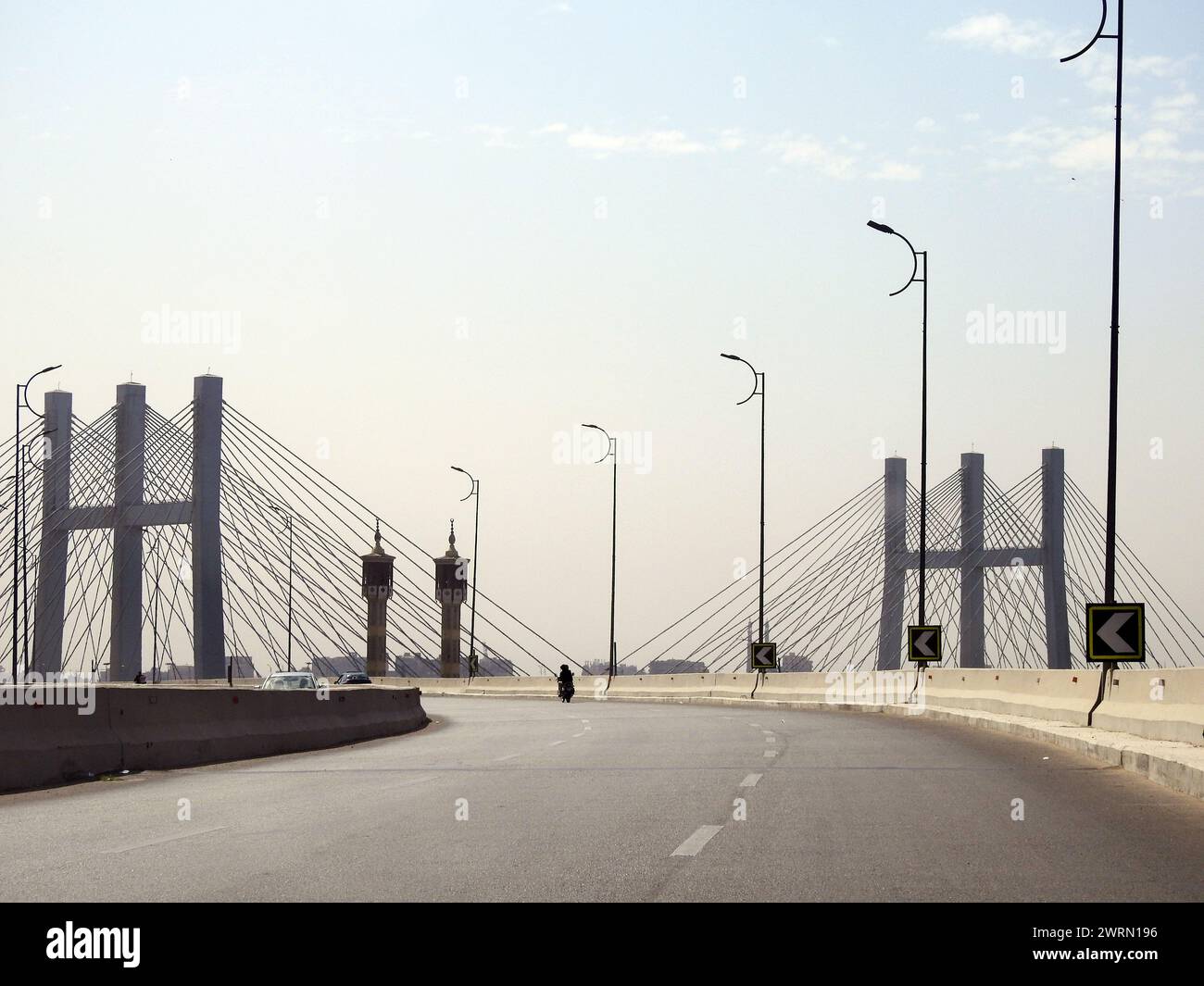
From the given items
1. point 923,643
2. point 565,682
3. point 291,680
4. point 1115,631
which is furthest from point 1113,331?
point 565,682

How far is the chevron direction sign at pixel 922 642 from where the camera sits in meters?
38.3

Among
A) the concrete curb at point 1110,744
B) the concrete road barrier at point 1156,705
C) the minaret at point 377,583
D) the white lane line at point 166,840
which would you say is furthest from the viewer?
the minaret at point 377,583

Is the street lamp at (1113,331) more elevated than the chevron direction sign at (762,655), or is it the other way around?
the street lamp at (1113,331)

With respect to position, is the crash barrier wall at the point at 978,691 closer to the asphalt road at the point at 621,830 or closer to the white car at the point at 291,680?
the asphalt road at the point at 621,830

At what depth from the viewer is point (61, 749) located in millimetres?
17922

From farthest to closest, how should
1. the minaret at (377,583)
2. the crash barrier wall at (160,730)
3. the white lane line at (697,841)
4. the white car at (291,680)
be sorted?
the minaret at (377,583)
the white car at (291,680)
the crash barrier wall at (160,730)
the white lane line at (697,841)

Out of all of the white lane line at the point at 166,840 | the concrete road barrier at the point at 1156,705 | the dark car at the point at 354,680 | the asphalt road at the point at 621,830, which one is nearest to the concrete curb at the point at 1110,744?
the concrete road barrier at the point at 1156,705

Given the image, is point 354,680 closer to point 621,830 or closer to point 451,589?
point 451,589

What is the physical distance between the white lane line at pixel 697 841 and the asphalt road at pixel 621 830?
4 cm

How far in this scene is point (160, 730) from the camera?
20.2 metres

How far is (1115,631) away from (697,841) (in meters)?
13.0
